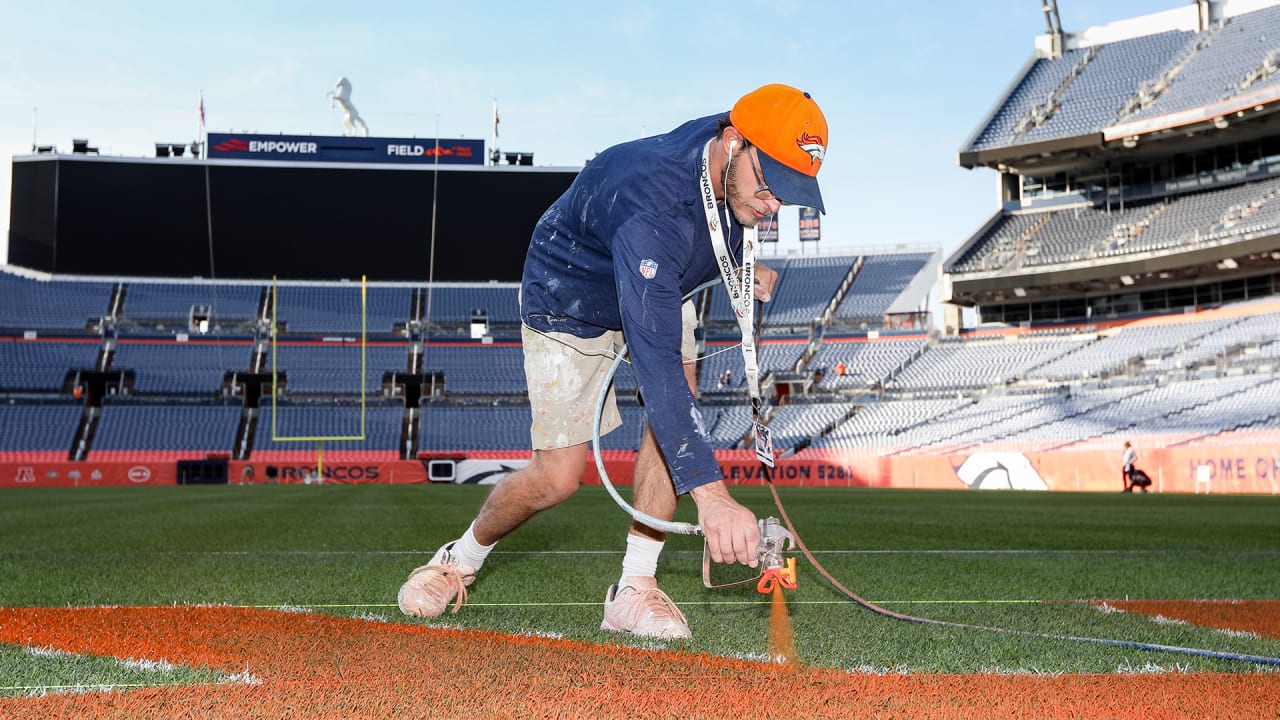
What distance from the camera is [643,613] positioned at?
3.58m

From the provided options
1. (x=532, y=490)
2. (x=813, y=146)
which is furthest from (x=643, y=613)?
(x=813, y=146)

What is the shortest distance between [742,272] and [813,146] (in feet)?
1.59

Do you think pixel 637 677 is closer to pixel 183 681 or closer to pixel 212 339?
pixel 183 681

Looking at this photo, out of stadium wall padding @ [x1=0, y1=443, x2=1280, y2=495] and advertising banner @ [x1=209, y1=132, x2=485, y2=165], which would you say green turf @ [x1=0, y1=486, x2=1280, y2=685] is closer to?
stadium wall padding @ [x1=0, y1=443, x2=1280, y2=495]

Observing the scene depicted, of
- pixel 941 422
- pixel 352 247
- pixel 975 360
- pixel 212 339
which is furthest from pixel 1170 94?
pixel 212 339

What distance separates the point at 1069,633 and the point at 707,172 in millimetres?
2071

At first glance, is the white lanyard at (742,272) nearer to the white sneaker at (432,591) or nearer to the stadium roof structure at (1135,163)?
the white sneaker at (432,591)

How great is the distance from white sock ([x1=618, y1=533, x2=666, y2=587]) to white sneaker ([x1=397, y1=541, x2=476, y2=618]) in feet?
2.21

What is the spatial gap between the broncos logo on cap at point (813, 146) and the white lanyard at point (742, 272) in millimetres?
296

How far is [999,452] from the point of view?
28.5 meters

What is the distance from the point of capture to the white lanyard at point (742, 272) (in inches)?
118

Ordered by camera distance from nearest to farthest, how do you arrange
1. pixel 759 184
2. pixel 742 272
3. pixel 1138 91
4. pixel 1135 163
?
pixel 759 184 < pixel 742 272 < pixel 1138 91 < pixel 1135 163

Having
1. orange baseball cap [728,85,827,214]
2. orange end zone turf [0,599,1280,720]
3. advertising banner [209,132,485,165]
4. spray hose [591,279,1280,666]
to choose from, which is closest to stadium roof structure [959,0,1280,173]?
advertising banner [209,132,485,165]

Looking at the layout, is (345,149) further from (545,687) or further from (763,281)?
(545,687)
